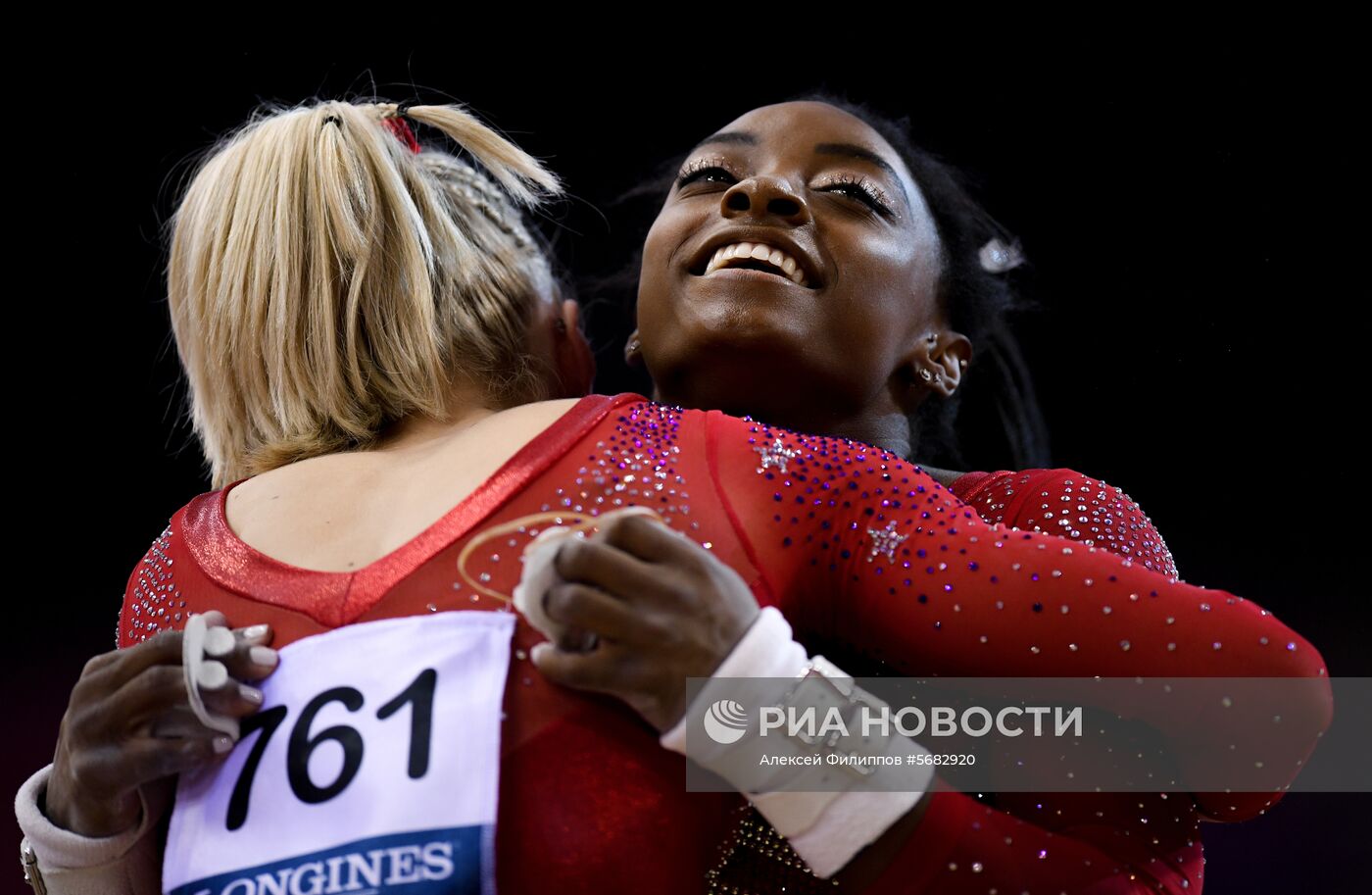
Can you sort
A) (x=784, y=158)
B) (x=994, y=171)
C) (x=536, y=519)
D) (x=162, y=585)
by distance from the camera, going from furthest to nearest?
(x=994, y=171) < (x=784, y=158) < (x=162, y=585) < (x=536, y=519)

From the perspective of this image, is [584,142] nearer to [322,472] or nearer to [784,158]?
[784,158]

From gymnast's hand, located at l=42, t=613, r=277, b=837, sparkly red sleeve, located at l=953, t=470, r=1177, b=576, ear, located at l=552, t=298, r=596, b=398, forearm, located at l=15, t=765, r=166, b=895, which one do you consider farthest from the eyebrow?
forearm, located at l=15, t=765, r=166, b=895

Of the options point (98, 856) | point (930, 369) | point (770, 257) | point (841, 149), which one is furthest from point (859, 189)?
point (98, 856)

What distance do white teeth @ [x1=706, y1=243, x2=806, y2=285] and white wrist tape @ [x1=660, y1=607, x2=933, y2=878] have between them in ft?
2.29

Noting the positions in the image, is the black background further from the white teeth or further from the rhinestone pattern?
the rhinestone pattern

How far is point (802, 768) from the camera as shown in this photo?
3.27ft

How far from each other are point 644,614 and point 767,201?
2.67ft

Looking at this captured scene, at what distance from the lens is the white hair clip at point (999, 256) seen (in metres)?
2.12

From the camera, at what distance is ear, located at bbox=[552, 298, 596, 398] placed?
5.73 feet

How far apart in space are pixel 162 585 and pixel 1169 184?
5.95 ft

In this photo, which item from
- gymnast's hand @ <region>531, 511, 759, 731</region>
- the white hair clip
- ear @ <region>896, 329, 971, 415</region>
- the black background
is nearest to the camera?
gymnast's hand @ <region>531, 511, 759, 731</region>

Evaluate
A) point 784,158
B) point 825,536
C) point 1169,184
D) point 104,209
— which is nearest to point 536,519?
point 825,536

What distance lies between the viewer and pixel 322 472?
1.27 meters

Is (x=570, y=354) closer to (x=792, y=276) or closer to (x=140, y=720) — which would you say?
(x=792, y=276)
